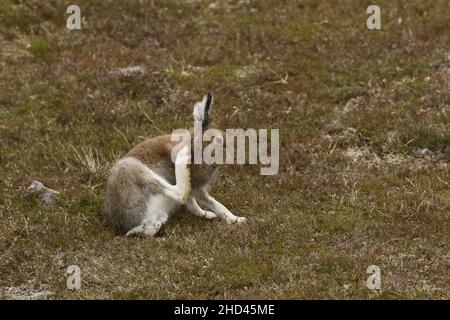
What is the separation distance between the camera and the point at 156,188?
1276cm

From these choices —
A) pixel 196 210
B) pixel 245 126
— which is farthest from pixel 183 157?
pixel 245 126

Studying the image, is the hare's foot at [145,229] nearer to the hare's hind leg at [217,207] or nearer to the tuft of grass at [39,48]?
the hare's hind leg at [217,207]

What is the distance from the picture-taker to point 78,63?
1994 centimetres

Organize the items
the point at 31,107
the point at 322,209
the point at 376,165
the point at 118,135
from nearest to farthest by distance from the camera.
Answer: the point at 322,209 → the point at 376,165 → the point at 118,135 → the point at 31,107

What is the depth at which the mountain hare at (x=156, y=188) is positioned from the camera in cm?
1261

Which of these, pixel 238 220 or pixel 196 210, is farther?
pixel 196 210

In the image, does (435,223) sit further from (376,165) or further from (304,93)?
(304,93)

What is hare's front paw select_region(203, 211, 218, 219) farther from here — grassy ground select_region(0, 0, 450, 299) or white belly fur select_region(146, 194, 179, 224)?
white belly fur select_region(146, 194, 179, 224)

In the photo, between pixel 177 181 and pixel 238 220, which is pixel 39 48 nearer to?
pixel 177 181

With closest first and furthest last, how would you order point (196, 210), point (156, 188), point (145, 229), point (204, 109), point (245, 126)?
point (145, 229), point (156, 188), point (204, 109), point (196, 210), point (245, 126)

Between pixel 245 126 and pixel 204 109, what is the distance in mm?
4248

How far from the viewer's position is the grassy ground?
11062 millimetres

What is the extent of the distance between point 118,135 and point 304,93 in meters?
4.56

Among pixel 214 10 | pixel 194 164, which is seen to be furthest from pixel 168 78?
pixel 194 164
